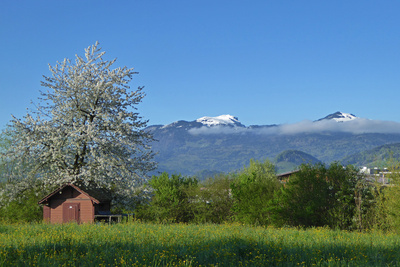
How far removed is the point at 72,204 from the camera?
36.3 m

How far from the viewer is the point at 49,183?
36.8 m

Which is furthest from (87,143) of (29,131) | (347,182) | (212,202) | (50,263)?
(50,263)

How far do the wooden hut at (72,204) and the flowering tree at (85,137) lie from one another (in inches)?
38.9

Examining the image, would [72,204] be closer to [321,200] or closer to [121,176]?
[121,176]

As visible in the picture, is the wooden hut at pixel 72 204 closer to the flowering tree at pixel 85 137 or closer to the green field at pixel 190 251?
the flowering tree at pixel 85 137

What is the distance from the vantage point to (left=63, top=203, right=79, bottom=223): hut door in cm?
3603

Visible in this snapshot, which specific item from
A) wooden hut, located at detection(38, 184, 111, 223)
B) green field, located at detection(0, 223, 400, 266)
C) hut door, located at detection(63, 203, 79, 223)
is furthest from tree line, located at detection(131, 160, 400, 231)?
green field, located at detection(0, 223, 400, 266)

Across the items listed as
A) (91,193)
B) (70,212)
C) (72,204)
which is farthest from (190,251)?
(70,212)

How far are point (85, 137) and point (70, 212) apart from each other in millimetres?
6766

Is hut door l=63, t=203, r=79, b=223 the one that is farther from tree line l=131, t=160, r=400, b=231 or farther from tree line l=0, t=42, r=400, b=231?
tree line l=131, t=160, r=400, b=231

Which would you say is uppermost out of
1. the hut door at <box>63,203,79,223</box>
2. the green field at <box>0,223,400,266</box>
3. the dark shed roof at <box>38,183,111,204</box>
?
the dark shed roof at <box>38,183,111,204</box>

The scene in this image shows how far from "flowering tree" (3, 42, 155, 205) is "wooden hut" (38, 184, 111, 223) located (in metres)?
0.99

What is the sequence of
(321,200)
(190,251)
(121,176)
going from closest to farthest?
(190,251) → (321,200) → (121,176)

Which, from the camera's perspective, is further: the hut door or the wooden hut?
the hut door
